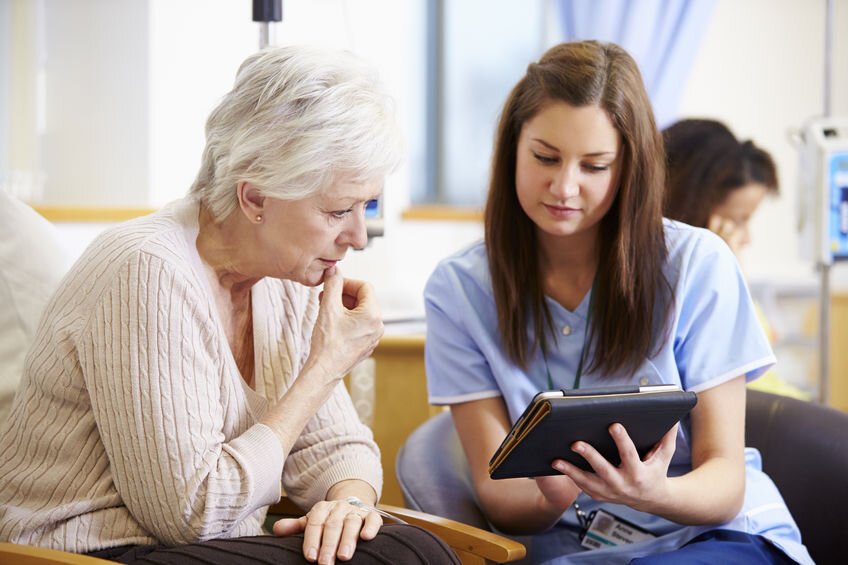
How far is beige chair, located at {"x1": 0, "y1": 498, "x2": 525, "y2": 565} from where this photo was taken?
1.27m

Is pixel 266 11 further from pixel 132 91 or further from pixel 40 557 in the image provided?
pixel 132 91

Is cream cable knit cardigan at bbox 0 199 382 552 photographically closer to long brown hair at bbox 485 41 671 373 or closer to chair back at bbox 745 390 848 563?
Result: long brown hair at bbox 485 41 671 373

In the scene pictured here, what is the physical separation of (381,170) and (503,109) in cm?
41

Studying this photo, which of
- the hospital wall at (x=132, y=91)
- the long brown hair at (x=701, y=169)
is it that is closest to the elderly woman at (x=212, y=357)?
the long brown hair at (x=701, y=169)

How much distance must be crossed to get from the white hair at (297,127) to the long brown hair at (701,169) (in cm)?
127

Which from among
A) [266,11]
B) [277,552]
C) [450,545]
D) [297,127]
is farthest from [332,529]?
[266,11]

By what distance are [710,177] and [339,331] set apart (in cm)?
138

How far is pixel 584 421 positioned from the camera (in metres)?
1.34

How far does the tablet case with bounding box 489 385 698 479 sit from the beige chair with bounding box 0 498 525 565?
10cm

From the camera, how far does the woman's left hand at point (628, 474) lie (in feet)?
4.67

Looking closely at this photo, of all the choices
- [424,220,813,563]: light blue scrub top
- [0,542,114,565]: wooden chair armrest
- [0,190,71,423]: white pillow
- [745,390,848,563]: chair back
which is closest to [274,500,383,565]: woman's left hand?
[0,542,114,565]: wooden chair armrest

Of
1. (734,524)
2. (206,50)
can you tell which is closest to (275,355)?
(734,524)

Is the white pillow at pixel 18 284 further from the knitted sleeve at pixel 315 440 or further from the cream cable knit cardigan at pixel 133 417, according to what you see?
the knitted sleeve at pixel 315 440

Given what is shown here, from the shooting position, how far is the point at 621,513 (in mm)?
1743
